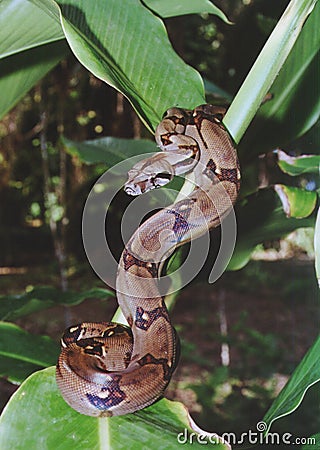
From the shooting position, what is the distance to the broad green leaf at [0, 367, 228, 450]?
74 cm

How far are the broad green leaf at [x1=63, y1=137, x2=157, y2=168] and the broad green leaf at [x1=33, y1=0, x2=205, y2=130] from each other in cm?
62

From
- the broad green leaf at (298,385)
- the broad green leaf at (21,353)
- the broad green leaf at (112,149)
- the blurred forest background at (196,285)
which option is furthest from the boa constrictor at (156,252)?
the blurred forest background at (196,285)

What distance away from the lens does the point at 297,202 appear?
115 centimetres

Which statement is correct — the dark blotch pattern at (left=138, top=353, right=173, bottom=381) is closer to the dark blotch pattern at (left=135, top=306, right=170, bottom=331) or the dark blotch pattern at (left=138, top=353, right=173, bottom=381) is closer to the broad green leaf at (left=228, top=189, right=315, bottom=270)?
the dark blotch pattern at (left=135, top=306, right=170, bottom=331)

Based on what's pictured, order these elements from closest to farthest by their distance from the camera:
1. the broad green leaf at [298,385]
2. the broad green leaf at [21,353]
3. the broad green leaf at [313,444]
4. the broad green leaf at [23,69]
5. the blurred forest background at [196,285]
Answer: the broad green leaf at [298,385] → the broad green leaf at [313,444] → the broad green leaf at [21,353] → the broad green leaf at [23,69] → the blurred forest background at [196,285]

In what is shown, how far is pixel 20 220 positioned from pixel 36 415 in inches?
288

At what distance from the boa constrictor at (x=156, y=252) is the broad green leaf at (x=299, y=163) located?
17.8 inches

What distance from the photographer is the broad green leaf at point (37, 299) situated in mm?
1312

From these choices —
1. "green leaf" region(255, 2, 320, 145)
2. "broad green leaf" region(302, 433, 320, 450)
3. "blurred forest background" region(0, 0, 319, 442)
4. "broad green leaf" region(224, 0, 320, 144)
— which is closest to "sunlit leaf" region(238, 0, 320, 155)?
"green leaf" region(255, 2, 320, 145)

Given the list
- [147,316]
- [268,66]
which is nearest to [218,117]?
[268,66]

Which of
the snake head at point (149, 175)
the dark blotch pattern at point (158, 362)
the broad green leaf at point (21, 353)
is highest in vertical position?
the snake head at point (149, 175)

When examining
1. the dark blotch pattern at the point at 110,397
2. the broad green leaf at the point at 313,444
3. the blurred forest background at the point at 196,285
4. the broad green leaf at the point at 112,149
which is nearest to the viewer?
the dark blotch pattern at the point at 110,397

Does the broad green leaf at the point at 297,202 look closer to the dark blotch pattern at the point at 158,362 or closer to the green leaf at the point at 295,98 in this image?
the green leaf at the point at 295,98

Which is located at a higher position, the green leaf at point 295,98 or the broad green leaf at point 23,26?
the broad green leaf at point 23,26
